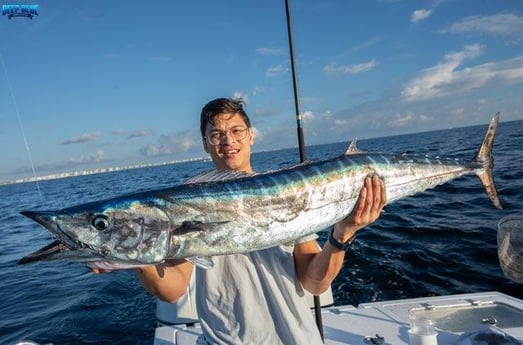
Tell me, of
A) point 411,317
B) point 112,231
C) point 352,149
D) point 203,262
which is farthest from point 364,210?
point 411,317

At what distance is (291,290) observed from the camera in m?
3.04

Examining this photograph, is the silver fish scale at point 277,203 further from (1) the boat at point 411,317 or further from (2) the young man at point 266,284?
(1) the boat at point 411,317

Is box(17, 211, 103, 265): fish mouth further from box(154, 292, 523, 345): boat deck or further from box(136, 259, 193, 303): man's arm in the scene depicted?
box(154, 292, 523, 345): boat deck

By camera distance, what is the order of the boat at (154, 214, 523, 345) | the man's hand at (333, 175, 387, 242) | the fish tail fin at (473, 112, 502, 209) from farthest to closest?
the boat at (154, 214, 523, 345) < the fish tail fin at (473, 112, 502, 209) < the man's hand at (333, 175, 387, 242)

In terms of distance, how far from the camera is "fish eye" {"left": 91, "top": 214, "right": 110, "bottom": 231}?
8.38 ft

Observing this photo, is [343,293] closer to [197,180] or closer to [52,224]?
[197,180]

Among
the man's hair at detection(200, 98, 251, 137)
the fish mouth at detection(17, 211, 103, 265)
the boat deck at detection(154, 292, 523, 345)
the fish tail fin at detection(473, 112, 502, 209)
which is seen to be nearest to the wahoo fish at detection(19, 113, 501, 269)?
the fish mouth at detection(17, 211, 103, 265)

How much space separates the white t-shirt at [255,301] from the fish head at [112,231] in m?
0.65

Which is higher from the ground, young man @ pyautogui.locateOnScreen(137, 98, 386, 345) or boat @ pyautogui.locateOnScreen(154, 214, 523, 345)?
young man @ pyautogui.locateOnScreen(137, 98, 386, 345)

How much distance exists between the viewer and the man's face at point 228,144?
3344 millimetres

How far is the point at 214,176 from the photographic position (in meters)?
2.98

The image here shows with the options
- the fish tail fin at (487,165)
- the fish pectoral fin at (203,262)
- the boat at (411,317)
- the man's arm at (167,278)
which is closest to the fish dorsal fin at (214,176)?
the fish pectoral fin at (203,262)

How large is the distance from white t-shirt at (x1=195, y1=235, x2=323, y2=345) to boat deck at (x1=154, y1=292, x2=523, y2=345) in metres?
1.82

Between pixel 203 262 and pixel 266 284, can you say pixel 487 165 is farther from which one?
pixel 203 262
